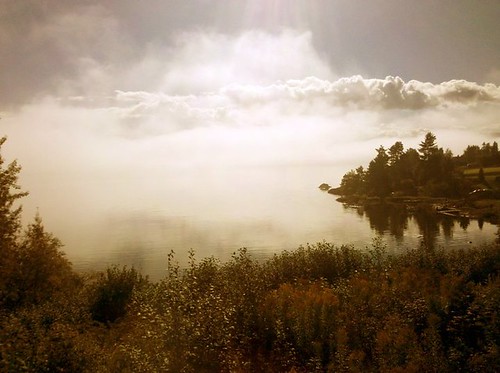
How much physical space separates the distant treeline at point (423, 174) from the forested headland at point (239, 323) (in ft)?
299

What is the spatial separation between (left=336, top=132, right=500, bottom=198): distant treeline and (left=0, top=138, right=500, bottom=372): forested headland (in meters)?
91.3

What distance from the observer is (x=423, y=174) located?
109m

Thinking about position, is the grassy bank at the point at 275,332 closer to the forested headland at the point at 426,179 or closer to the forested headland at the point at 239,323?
the forested headland at the point at 239,323

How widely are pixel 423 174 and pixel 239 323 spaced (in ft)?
351

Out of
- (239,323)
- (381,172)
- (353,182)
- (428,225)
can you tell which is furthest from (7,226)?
(353,182)

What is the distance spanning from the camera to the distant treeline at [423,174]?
336 feet

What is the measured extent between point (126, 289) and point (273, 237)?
157 ft

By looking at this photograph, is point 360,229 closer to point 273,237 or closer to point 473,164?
point 273,237

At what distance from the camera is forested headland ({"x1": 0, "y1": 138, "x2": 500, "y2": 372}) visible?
9828mm

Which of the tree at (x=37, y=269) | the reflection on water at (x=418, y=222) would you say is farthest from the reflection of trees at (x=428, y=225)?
the tree at (x=37, y=269)

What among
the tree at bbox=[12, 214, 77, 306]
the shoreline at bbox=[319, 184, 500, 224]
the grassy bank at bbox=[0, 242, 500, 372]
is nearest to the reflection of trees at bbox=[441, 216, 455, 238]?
the shoreline at bbox=[319, 184, 500, 224]

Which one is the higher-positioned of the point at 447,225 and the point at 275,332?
the point at 275,332

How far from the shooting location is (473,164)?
134 meters

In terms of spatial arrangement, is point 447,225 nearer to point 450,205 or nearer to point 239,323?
point 450,205
